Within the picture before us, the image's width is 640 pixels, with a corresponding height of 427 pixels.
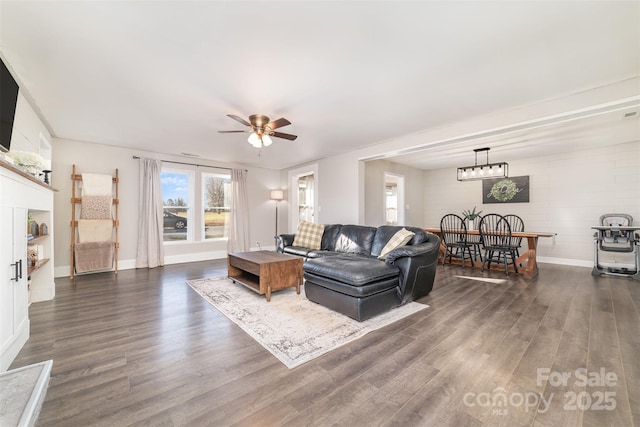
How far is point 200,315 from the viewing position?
2.66 meters

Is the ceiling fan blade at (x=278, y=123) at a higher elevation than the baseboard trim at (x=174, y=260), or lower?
higher

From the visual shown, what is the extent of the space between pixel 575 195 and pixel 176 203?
852cm

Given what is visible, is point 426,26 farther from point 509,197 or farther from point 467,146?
point 509,197

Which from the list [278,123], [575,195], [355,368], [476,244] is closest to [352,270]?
[355,368]

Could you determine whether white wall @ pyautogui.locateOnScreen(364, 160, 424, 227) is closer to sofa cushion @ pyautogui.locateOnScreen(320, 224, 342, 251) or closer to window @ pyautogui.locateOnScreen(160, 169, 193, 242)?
sofa cushion @ pyautogui.locateOnScreen(320, 224, 342, 251)

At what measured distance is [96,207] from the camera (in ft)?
14.9

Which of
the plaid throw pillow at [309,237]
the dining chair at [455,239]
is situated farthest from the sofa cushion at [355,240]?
the dining chair at [455,239]

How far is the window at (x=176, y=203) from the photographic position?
5617 millimetres

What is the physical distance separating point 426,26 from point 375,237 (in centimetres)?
282

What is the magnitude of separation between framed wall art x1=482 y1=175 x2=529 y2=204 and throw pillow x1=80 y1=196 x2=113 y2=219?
27.0 feet

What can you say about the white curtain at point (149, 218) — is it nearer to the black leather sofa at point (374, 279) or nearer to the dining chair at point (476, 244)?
the black leather sofa at point (374, 279)

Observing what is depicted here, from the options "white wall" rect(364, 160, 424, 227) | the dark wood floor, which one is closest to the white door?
the dark wood floor

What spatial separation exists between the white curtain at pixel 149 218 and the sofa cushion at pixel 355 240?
3667 millimetres

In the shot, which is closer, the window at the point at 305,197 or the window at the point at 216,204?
the window at the point at 216,204
